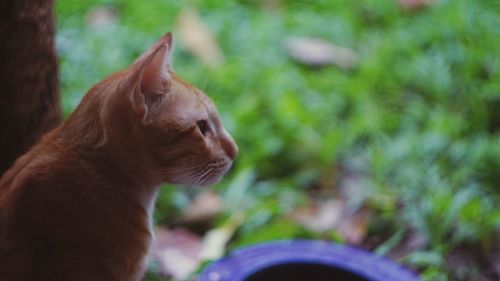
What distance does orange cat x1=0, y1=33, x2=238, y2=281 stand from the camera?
4.61 ft

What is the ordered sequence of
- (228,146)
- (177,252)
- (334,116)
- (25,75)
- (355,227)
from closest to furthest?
(228,146)
(25,75)
(177,252)
(355,227)
(334,116)

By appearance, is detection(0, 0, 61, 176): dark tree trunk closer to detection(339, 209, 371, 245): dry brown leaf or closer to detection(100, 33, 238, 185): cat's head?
detection(100, 33, 238, 185): cat's head

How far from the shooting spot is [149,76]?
1390 millimetres

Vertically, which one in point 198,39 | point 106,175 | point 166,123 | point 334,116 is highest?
point 198,39

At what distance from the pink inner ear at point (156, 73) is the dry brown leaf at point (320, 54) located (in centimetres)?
169

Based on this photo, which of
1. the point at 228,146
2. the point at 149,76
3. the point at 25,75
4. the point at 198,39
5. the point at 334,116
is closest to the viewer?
the point at 149,76

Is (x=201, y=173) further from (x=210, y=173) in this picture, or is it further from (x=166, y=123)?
(x=166, y=123)

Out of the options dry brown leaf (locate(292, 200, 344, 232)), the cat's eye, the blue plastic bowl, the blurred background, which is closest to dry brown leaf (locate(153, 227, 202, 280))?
the blurred background

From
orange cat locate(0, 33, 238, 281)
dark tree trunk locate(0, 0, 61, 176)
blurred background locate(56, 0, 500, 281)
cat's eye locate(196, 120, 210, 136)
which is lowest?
orange cat locate(0, 33, 238, 281)

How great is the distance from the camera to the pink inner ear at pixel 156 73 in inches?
53.3

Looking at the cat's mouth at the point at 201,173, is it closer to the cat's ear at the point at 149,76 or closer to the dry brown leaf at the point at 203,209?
the cat's ear at the point at 149,76

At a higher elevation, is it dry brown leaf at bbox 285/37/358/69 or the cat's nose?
dry brown leaf at bbox 285/37/358/69

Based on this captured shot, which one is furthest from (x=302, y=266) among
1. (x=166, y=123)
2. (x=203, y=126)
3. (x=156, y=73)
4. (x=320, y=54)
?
(x=320, y=54)

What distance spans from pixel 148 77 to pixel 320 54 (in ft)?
5.85
